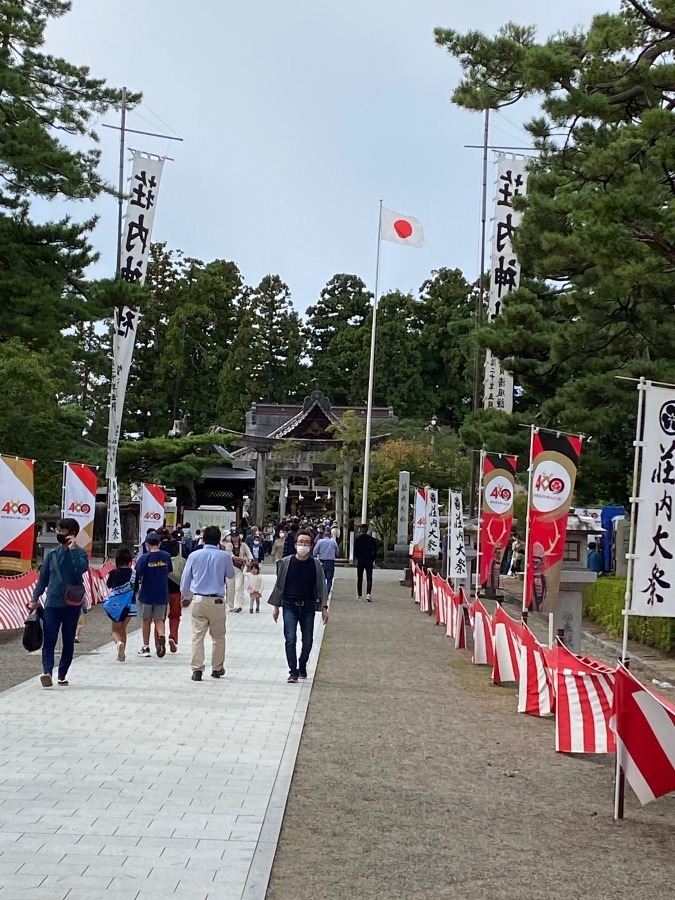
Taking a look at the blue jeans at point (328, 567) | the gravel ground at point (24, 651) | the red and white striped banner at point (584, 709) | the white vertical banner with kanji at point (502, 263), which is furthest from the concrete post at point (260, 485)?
the red and white striped banner at point (584, 709)

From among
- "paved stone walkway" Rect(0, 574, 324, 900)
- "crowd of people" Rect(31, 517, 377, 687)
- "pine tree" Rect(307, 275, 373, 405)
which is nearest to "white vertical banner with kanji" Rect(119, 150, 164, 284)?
"crowd of people" Rect(31, 517, 377, 687)

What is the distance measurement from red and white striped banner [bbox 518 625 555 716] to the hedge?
5.31 m

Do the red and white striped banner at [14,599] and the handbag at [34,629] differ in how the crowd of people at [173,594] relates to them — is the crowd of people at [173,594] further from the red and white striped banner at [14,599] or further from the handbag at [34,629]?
the red and white striped banner at [14,599]

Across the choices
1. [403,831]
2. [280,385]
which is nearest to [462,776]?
[403,831]

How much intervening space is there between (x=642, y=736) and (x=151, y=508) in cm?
1940

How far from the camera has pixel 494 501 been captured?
53.1 feet

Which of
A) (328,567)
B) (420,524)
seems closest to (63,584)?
(328,567)

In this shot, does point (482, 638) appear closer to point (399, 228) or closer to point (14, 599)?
point (14, 599)

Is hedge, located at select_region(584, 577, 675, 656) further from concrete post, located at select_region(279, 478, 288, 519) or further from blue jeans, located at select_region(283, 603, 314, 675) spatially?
concrete post, located at select_region(279, 478, 288, 519)

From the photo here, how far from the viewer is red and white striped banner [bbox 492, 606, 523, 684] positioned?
37.6ft

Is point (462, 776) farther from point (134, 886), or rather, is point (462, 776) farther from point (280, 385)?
point (280, 385)

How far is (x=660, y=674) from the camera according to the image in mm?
13422

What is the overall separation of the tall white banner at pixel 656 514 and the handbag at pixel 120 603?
708 centimetres

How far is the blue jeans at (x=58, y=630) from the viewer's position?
9.91 meters
